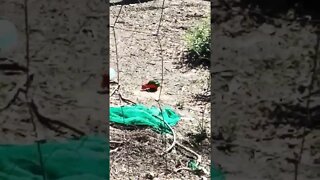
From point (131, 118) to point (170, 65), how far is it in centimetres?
200

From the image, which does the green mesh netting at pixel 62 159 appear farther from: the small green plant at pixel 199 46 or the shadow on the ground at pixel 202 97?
the small green plant at pixel 199 46

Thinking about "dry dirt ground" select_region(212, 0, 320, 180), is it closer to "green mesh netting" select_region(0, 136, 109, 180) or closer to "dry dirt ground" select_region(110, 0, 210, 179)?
"green mesh netting" select_region(0, 136, 109, 180)

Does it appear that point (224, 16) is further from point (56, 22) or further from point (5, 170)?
point (5, 170)

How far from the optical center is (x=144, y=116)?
5551mm

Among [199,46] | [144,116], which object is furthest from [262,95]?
[199,46]

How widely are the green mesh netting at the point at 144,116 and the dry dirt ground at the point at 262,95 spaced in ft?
7.94

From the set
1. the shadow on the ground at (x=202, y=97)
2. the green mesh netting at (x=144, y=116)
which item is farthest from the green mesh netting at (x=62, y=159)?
the shadow on the ground at (x=202, y=97)

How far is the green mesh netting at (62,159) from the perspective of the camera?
3066 mm

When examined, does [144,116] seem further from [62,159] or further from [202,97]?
[62,159]

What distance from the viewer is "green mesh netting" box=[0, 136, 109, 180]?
3066mm

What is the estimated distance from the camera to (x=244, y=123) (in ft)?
9.69

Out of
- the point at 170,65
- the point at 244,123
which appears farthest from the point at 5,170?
the point at 170,65

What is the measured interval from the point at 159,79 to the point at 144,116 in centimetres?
142

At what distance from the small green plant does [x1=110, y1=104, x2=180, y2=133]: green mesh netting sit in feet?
5.39
